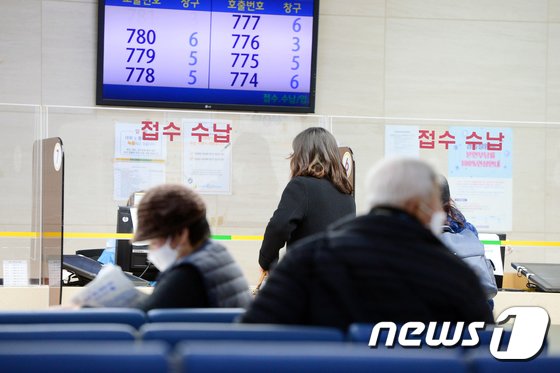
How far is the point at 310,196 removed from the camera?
4969mm

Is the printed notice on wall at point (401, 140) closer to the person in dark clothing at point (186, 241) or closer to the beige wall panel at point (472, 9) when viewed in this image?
the beige wall panel at point (472, 9)

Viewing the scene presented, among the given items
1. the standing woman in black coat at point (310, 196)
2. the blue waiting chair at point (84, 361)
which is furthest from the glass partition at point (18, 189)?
the blue waiting chair at point (84, 361)

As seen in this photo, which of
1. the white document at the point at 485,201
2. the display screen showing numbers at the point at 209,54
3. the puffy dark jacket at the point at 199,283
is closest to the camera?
the puffy dark jacket at the point at 199,283

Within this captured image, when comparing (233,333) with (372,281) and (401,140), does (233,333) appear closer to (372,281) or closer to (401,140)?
(372,281)

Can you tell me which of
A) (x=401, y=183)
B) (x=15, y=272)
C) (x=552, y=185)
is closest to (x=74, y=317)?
(x=401, y=183)

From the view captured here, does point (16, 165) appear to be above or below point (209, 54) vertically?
below

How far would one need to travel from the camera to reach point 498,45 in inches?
377

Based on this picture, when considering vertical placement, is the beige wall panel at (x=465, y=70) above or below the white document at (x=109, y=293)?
above

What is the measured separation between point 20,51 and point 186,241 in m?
6.15

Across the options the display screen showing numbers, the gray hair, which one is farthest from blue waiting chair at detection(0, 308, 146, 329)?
the display screen showing numbers

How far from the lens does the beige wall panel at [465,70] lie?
9430 mm

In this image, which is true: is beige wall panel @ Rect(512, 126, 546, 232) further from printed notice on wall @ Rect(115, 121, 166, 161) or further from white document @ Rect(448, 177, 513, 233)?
printed notice on wall @ Rect(115, 121, 166, 161)

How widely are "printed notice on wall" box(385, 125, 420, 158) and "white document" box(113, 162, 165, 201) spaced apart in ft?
5.57

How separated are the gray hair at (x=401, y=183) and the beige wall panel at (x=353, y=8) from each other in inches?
267
